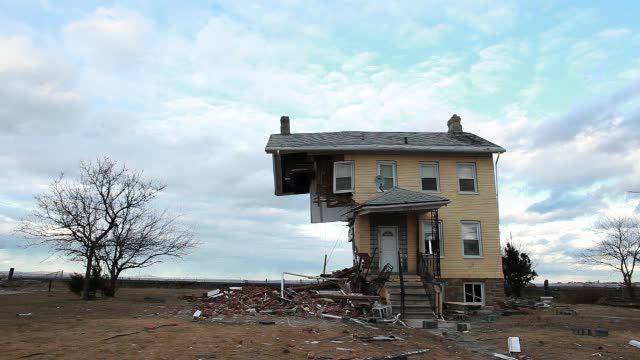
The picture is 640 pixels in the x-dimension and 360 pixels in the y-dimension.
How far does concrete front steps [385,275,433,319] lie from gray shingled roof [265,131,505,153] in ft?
19.5

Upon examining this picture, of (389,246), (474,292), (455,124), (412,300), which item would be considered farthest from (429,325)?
(455,124)

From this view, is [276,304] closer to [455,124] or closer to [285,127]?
[285,127]

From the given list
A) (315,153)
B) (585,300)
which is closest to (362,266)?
(315,153)

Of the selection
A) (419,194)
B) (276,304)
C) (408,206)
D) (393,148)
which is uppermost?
(393,148)

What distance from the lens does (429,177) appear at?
75.0 feet

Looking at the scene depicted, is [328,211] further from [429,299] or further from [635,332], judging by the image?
[635,332]

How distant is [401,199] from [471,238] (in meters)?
4.30

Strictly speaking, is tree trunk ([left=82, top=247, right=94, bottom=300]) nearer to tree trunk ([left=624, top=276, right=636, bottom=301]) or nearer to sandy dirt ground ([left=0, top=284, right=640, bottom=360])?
sandy dirt ground ([left=0, top=284, right=640, bottom=360])

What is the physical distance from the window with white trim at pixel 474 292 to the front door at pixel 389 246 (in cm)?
321

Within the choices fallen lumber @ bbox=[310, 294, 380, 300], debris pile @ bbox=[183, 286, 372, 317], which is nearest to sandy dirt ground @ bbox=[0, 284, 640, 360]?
debris pile @ bbox=[183, 286, 372, 317]

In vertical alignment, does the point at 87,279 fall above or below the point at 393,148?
below

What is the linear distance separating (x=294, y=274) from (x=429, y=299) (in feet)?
16.9

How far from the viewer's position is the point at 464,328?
1541 centimetres

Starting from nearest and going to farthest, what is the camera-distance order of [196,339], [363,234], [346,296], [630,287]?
[196,339]
[346,296]
[363,234]
[630,287]
